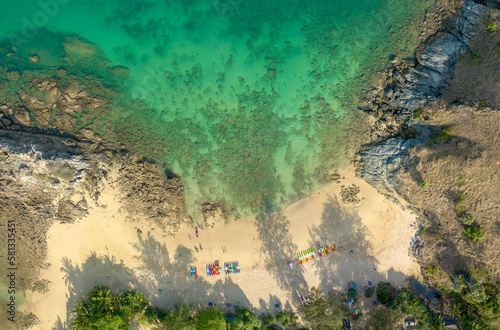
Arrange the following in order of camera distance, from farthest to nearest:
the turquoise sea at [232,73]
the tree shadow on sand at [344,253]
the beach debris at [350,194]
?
the beach debris at [350,194], the tree shadow on sand at [344,253], the turquoise sea at [232,73]

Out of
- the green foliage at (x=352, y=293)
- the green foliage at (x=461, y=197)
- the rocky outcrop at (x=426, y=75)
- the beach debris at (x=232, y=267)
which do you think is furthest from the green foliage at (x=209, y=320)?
the rocky outcrop at (x=426, y=75)

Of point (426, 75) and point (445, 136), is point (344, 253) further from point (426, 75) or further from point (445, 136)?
point (426, 75)

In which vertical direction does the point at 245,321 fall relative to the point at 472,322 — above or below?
above

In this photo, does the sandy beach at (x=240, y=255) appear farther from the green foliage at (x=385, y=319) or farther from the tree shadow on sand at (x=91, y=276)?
the green foliage at (x=385, y=319)

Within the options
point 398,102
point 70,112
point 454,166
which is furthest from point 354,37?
point 70,112

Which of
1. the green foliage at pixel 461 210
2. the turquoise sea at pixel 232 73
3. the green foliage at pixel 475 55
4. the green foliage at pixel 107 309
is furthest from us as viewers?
the turquoise sea at pixel 232 73

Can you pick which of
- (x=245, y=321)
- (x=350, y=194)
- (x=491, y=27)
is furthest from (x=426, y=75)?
(x=245, y=321)

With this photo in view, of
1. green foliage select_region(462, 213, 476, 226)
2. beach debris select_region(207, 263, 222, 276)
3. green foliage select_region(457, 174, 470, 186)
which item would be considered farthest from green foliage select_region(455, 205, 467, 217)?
beach debris select_region(207, 263, 222, 276)
